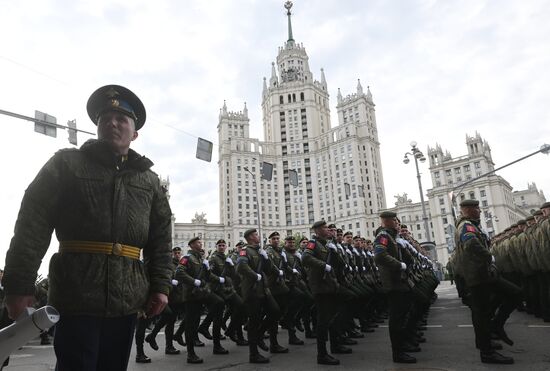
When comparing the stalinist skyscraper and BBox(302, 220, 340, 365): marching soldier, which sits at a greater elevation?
the stalinist skyscraper

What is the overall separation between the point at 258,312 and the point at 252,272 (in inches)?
30.3

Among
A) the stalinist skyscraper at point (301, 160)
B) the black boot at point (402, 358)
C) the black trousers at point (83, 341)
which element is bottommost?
the black boot at point (402, 358)

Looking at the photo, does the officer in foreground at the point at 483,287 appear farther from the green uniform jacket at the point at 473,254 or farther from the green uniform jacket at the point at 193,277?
the green uniform jacket at the point at 193,277

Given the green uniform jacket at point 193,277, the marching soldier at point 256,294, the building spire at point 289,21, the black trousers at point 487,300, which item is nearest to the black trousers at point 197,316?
the green uniform jacket at point 193,277

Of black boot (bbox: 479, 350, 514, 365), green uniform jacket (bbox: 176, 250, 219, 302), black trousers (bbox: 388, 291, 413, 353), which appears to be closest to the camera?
black boot (bbox: 479, 350, 514, 365)

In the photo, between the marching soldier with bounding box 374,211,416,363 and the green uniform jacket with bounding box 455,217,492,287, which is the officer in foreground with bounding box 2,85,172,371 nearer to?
the marching soldier with bounding box 374,211,416,363

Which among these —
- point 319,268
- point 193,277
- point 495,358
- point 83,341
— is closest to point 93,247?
point 83,341

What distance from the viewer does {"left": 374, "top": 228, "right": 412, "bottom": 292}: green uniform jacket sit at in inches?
259

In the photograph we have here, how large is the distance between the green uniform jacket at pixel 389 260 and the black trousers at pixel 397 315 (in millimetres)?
134

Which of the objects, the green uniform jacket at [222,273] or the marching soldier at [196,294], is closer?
the marching soldier at [196,294]

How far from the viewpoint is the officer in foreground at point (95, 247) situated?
2.44 m

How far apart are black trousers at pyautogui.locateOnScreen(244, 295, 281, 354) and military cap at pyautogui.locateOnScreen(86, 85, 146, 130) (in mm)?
5205

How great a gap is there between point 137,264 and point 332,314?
16.5 ft

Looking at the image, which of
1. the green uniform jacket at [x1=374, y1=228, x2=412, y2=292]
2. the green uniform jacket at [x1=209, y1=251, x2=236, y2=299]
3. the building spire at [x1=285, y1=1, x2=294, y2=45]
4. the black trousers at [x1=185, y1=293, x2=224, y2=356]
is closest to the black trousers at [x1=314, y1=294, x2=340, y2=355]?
the green uniform jacket at [x1=374, y1=228, x2=412, y2=292]
